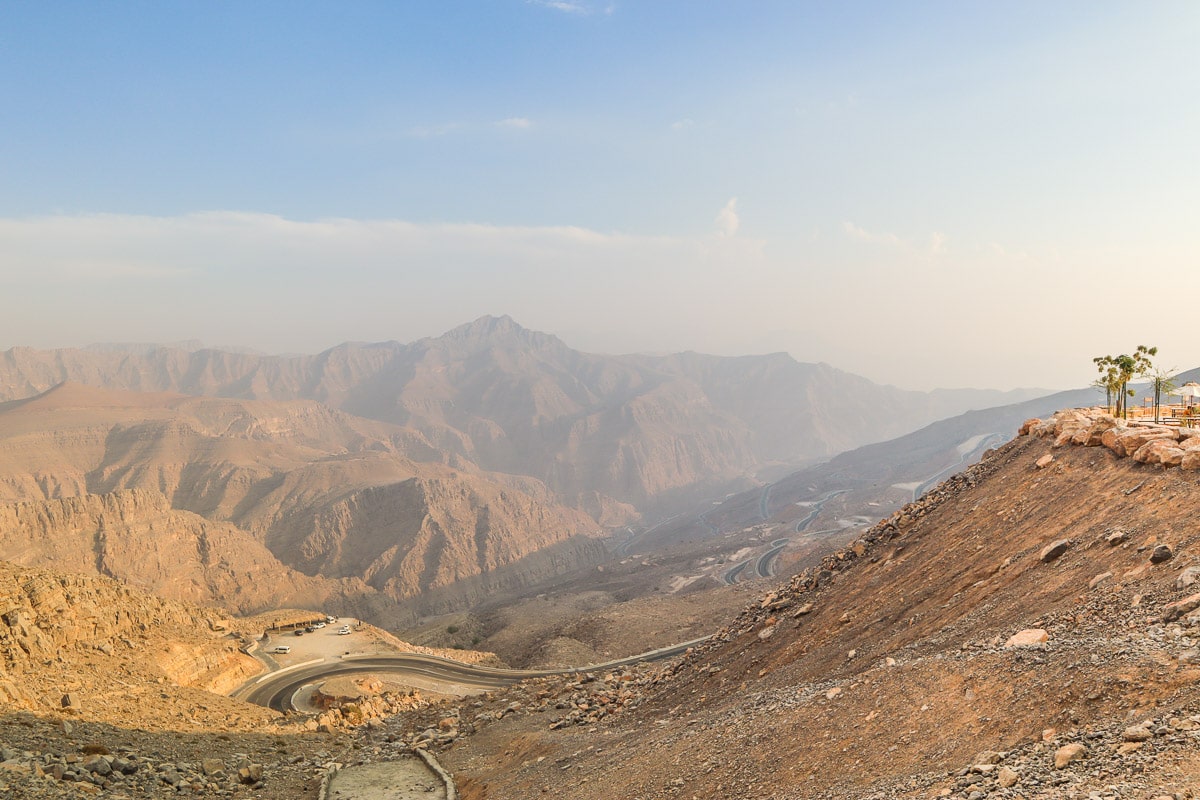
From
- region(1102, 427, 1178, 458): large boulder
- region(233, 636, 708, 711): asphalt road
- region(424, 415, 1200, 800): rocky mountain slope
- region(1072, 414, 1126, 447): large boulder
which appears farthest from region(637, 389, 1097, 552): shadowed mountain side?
region(1102, 427, 1178, 458): large boulder

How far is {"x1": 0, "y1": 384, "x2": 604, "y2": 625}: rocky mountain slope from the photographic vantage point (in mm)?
97625

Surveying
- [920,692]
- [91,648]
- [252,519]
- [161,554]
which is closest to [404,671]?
[91,648]

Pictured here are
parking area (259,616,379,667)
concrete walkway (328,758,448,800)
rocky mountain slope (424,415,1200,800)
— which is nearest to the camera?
rocky mountain slope (424,415,1200,800)

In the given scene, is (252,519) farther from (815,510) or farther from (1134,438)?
(1134,438)

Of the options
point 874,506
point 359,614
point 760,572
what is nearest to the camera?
point 760,572

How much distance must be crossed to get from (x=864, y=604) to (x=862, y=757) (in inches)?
370

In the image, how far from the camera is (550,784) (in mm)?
18594

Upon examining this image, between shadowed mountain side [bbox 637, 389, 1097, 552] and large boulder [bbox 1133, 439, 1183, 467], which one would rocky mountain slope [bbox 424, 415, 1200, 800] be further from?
shadowed mountain side [bbox 637, 389, 1097, 552]

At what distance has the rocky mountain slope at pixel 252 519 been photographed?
320 ft

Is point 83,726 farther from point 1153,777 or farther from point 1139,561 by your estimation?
point 1139,561

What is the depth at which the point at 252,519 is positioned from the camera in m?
144

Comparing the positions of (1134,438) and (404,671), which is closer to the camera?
(1134,438)

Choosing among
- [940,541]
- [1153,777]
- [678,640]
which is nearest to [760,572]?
[678,640]

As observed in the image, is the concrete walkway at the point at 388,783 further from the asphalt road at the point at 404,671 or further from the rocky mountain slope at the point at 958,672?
the asphalt road at the point at 404,671
